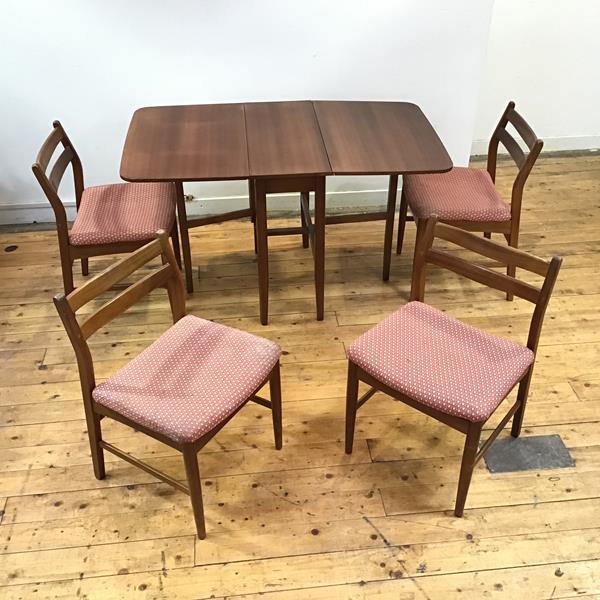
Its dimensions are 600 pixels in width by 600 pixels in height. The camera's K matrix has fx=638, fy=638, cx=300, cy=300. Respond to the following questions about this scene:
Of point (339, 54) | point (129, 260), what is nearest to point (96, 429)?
point (129, 260)

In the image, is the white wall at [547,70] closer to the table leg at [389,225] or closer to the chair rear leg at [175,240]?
the table leg at [389,225]

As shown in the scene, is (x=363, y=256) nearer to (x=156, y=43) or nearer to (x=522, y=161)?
(x=522, y=161)

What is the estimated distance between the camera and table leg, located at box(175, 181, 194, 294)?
2.55m

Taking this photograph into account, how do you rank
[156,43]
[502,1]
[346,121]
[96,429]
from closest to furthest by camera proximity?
[96,429] < [346,121] < [156,43] < [502,1]

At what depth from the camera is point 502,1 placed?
11.6ft

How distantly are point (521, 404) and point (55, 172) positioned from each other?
189cm

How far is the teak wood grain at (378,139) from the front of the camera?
2.27 metres

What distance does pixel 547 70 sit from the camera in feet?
12.6

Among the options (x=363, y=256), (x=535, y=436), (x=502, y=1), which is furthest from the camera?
(x=502, y=1)

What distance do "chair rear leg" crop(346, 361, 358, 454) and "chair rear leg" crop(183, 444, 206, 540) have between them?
1.73ft

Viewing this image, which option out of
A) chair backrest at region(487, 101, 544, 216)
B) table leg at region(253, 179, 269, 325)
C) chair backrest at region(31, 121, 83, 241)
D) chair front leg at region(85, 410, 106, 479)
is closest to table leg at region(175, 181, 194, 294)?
table leg at region(253, 179, 269, 325)

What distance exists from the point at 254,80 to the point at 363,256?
99 cm

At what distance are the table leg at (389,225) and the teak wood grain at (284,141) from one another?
1.36 feet

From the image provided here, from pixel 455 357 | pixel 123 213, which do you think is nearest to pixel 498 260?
pixel 455 357
